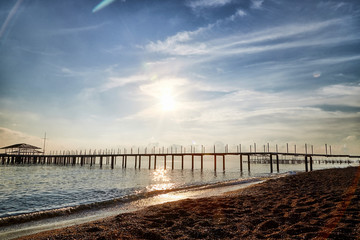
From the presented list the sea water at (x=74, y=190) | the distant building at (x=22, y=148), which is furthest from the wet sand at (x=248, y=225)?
the distant building at (x=22, y=148)

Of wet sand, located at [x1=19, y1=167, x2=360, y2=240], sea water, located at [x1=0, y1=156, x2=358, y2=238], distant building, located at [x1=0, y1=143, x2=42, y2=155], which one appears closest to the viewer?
wet sand, located at [x1=19, y1=167, x2=360, y2=240]

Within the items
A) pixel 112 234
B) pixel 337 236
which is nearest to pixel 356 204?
pixel 337 236

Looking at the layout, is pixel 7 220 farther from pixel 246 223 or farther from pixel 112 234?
pixel 246 223

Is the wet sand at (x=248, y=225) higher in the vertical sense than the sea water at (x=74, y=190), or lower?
higher

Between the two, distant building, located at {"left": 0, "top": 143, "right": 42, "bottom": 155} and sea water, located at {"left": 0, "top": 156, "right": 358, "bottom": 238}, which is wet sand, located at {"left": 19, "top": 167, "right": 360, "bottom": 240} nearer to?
sea water, located at {"left": 0, "top": 156, "right": 358, "bottom": 238}

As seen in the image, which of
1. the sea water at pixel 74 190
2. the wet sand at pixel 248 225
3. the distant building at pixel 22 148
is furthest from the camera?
the distant building at pixel 22 148

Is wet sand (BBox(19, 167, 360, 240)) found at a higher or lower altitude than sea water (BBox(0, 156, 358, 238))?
higher

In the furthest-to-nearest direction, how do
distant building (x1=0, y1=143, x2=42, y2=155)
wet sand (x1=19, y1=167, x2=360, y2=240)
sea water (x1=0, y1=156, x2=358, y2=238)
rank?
distant building (x1=0, y1=143, x2=42, y2=155) < sea water (x1=0, y1=156, x2=358, y2=238) < wet sand (x1=19, y1=167, x2=360, y2=240)

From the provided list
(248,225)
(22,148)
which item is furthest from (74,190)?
(22,148)

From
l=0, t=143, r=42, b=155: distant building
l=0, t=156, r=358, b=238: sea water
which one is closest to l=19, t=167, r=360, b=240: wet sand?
l=0, t=156, r=358, b=238: sea water

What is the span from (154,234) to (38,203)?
11.5 metres

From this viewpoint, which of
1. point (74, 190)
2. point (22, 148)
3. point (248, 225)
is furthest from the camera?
point (22, 148)

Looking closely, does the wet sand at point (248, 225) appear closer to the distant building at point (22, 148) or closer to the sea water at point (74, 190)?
the sea water at point (74, 190)

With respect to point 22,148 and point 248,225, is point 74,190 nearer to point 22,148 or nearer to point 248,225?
point 248,225
